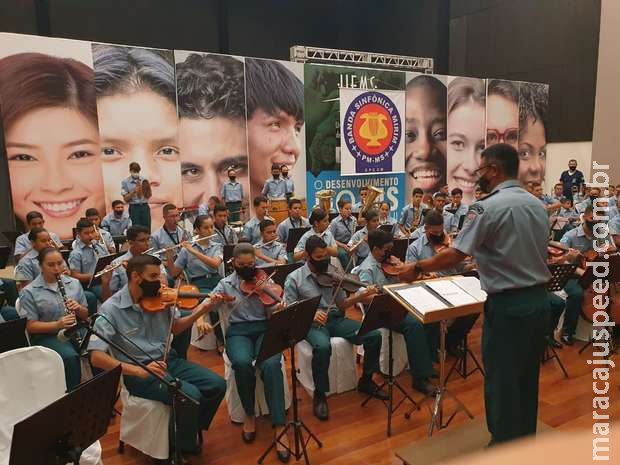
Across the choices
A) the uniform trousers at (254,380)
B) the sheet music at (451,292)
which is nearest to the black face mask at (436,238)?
the sheet music at (451,292)

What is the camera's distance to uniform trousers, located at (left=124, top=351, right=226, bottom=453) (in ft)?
13.0

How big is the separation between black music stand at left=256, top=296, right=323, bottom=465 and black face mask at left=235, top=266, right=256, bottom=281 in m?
0.97

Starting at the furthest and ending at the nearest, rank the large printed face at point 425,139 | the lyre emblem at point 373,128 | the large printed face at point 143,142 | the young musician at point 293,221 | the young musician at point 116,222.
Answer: the large printed face at point 425,139
the lyre emblem at point 373,128
the large printed face at point 143,142
the young musician at point 116,222
the young musician at point 293,221

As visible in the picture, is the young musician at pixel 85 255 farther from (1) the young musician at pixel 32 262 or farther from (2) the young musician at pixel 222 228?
(2) the young musician at pixel 222 228

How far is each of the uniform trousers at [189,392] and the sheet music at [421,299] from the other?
1.77m

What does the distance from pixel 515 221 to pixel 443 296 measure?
0.98m

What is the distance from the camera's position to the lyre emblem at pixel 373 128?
14.4m

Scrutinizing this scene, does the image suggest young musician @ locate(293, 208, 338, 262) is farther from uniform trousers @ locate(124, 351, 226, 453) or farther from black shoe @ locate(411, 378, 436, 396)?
uniform trousers @ locate(124, 351, 226, 453)

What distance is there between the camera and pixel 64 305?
16.4 ft

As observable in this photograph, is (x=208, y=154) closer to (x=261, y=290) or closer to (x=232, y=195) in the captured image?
(x=232, y=195)

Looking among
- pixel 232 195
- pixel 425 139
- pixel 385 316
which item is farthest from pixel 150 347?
pixel 425 139

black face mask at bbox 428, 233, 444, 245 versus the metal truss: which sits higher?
the metal truss

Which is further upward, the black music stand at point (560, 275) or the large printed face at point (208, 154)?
the large printed face at point (208, 154)

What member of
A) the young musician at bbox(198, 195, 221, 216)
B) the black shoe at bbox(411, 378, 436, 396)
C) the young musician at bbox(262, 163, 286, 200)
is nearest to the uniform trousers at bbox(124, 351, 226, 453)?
the black shoe at bbox(411, 378, 436, 396)
